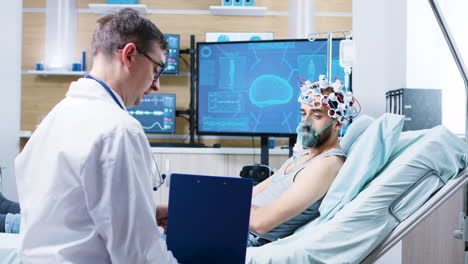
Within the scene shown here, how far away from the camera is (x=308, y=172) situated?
2.16 m

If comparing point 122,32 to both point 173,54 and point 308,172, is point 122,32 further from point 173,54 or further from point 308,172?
point 173,54

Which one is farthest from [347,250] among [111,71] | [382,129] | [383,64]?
[383,64]

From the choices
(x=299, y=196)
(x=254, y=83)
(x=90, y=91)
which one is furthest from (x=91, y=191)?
(x=254, y=83)

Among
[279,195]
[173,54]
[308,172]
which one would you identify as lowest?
[279,195]

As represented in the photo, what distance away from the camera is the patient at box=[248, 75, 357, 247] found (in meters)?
2.11

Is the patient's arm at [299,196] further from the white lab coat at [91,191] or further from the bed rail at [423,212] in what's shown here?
the white lab coat at [91,191]

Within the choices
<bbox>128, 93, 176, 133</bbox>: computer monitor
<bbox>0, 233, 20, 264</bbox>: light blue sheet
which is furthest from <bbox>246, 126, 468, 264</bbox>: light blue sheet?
<bbox>128, 93, 176, 133</bbox>: computer monitor

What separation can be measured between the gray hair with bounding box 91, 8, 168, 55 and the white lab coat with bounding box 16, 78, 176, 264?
0.17m

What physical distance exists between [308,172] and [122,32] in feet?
3.74

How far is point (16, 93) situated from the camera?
15.6 ft

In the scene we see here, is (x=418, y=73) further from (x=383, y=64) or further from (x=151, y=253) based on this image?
(x=151, y=253)

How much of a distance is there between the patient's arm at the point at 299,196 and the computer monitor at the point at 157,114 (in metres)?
2.69

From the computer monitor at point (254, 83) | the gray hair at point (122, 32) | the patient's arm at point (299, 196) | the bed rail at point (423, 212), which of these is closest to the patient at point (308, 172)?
the patient's arm at point (299, 196)

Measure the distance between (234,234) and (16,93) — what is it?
12.7 ft
